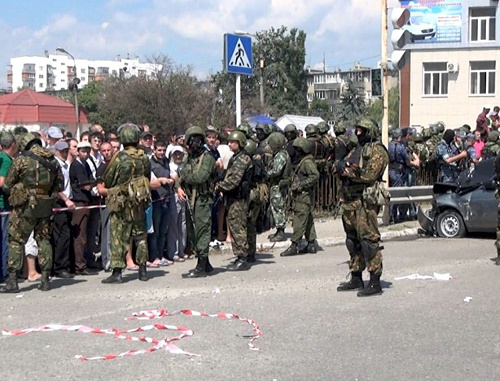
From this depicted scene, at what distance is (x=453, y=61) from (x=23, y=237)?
44550 millimetres

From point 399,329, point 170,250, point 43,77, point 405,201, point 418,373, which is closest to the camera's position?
point 418,373

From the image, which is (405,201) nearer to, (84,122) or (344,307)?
(344,307)

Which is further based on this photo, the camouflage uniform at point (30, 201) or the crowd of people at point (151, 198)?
the camouflage uniform at point (30, 201)

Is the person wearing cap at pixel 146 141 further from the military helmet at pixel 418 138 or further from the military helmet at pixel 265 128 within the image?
the military helmet at pixel 418 138

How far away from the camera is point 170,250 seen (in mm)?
10750

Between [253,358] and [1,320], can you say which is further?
[1,320]

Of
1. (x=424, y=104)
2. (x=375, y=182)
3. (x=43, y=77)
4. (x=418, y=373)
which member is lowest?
(x=418, y=373)

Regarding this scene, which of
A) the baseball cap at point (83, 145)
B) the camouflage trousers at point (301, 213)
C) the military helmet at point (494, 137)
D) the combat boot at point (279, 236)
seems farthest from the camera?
the military helmet at point (494, 137)

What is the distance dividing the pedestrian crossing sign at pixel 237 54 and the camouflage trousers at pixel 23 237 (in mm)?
5743

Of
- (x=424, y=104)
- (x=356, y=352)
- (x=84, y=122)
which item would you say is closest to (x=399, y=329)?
(x=356, y=352)

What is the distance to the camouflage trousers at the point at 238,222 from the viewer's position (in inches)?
380

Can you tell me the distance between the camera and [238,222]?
9664mm

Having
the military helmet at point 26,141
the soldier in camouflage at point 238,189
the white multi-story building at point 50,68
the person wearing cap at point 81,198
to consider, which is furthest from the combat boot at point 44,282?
the white multi-story building at point 50,68

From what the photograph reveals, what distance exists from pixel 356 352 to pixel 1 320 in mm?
3625
